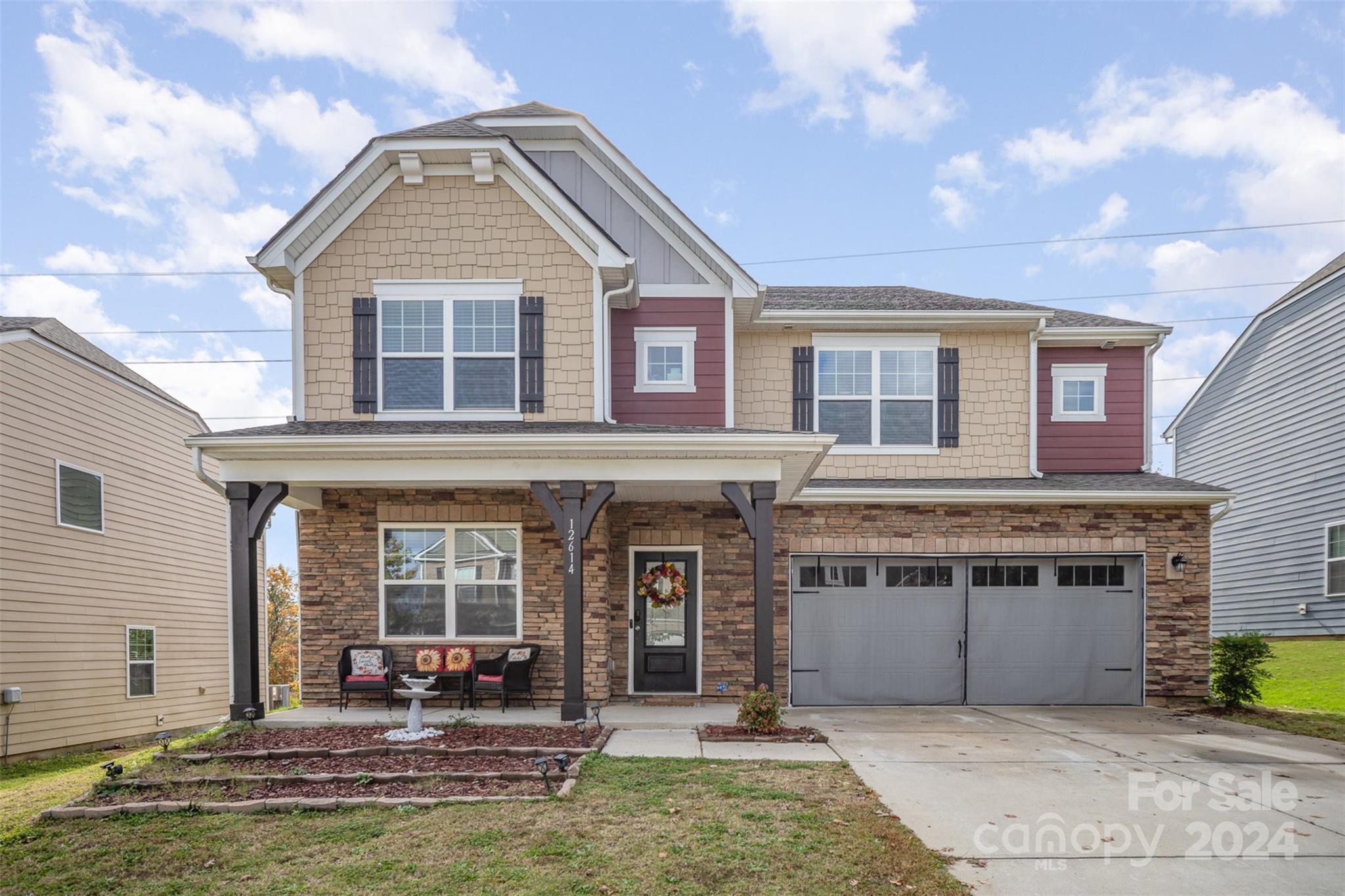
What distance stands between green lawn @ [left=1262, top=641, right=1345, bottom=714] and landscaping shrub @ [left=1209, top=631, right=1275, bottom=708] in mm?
1151

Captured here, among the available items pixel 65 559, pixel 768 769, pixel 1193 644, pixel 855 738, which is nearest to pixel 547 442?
pixel 768 769

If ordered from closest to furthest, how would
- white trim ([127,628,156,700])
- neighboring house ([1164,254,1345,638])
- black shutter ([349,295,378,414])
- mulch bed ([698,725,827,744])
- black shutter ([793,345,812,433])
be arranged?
mulch bed ([698,725,827,744])
black shutter ([349,295,378,414])
black shutter ([793,345,812,433])
white trim ([127,628,156,700])
neighboring house ([1164,254,1345,638])

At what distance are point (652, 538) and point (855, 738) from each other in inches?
151

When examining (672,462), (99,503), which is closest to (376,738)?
(672,462)

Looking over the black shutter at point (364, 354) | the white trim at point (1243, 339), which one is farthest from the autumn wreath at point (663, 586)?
the white trim at point (1243, 339)

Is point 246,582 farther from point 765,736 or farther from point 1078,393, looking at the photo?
point 1078,393

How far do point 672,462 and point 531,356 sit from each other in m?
2.55

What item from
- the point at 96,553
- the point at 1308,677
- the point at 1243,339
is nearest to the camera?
the point at 96,553

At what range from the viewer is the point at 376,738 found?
27.3 feet

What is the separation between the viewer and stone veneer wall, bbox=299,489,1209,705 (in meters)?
10.6

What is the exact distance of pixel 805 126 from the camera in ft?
71.2

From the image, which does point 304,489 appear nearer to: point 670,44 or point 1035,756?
point 1035,756

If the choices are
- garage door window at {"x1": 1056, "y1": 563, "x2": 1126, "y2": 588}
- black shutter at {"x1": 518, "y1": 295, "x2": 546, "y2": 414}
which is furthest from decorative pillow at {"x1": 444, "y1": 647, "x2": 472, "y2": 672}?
garage door window at {"x1": 1056, "y1": 563, "x2": 1126, "y2": 588}

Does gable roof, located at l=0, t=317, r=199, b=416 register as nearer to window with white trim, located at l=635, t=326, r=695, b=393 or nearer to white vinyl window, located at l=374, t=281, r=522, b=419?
white vinyl window, located at l=374, t=281, r=522, b=419
